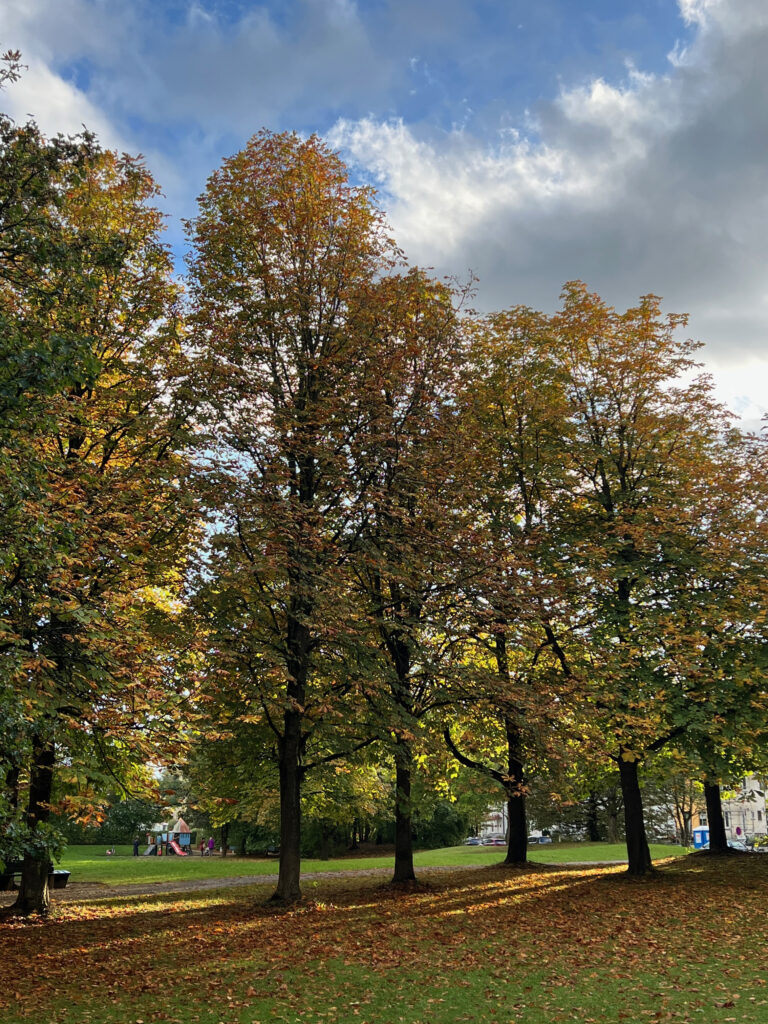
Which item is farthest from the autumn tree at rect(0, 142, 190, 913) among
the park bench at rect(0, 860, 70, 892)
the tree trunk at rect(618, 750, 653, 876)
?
the tree trunk at rect(618, 750, 653, 876)

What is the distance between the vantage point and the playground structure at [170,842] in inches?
2167

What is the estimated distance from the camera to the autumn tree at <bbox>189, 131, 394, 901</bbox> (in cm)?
1452

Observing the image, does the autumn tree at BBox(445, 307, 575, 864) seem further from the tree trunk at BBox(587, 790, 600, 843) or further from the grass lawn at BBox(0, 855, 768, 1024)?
the tree trunk at BBox(587, 790, 600, 843)

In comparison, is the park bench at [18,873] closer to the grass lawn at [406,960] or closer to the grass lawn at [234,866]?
the grass lawn at [234,866]

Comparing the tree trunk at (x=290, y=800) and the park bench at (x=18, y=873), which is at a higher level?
the tree trunk at (x=290, y=800)

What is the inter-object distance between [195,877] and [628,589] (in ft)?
56.0

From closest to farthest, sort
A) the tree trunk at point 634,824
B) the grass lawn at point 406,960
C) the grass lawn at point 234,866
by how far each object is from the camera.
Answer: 1. the grass lawn at point 406,960
2. the tree trunk at point 634,824
3. the grass lawn at point 234,866

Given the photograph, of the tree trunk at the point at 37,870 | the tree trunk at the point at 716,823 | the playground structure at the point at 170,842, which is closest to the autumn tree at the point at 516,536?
the tree trunk at the point at 716,823

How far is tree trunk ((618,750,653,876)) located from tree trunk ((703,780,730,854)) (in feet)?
20.1

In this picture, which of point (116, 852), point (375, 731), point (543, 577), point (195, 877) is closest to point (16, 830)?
point (375, 731)

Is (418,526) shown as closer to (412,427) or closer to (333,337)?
(412,427)

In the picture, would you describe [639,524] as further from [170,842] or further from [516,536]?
[170,842]

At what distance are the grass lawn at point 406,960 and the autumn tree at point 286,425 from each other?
3219 mm

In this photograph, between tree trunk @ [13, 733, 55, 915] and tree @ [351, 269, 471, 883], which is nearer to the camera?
tree trunk @ [13, 733, 55, 915]
